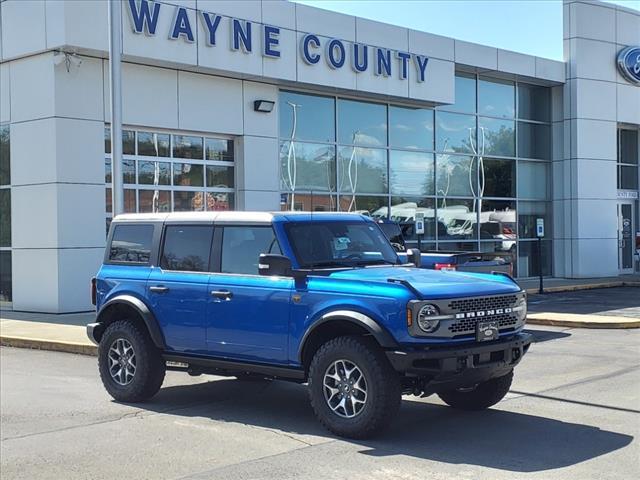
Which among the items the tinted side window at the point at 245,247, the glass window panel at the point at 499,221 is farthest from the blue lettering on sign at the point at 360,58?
the tinted side window at the point at 245,247

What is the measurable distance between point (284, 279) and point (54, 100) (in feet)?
35.5

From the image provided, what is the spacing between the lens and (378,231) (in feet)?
28.3

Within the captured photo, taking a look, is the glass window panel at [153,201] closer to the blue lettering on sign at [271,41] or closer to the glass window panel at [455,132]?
the blue lettering on sign at [271,41]

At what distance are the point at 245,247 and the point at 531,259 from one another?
20279 millimetres

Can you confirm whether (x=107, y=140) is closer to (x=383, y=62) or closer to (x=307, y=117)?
(x=307, y=117)

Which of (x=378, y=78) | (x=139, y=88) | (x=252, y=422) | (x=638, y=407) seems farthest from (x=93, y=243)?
(x=638, y=407)

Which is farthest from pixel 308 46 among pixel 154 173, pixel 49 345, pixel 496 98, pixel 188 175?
pixel 49 345

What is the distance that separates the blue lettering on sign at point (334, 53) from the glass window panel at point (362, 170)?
244 cm

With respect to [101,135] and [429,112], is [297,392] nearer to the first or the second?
[101,135]

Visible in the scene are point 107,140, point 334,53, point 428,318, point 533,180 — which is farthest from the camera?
point 533,180

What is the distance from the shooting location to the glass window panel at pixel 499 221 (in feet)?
83.1

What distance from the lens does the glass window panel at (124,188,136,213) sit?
702 inches

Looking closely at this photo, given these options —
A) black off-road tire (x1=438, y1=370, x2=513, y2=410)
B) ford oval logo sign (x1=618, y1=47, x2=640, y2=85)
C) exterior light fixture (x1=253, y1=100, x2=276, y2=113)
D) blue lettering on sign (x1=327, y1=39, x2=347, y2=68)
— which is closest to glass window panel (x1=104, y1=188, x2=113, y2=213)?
exterior light fixture (x1=253, y1=100, x2=276, y2=113)

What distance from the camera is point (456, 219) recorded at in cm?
2444
